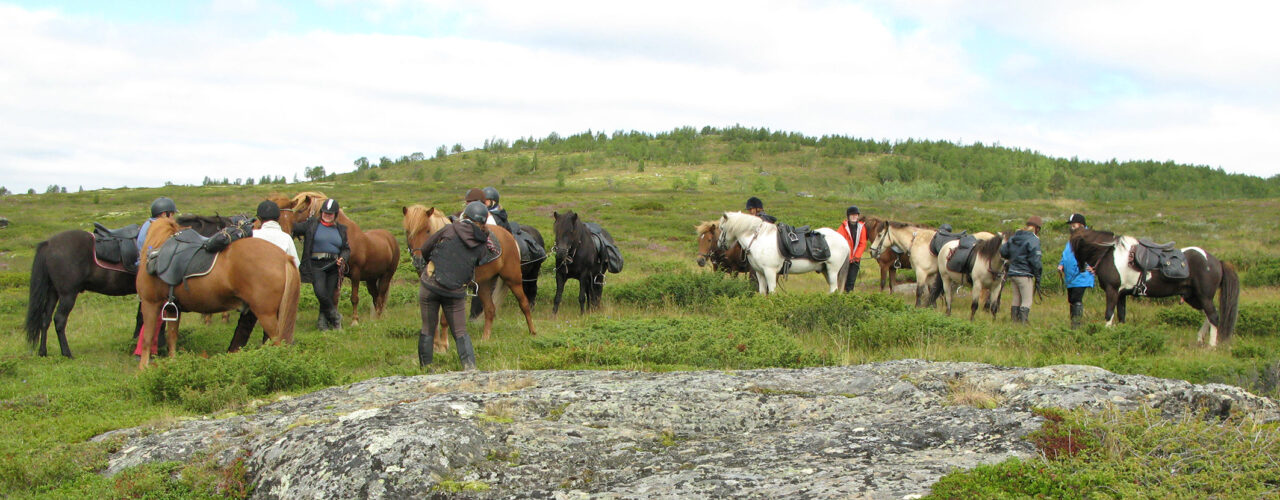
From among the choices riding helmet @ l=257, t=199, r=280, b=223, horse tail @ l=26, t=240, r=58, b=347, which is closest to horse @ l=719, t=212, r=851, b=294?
riding helmet @ l=257, t=199, r=280, b=223

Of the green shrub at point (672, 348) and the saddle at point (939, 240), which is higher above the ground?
the saddle at point (939, 240)

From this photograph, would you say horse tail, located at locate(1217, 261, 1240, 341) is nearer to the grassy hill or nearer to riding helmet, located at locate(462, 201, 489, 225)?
the grassy hill

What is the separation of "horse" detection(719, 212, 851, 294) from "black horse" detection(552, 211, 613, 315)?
2.31 metres

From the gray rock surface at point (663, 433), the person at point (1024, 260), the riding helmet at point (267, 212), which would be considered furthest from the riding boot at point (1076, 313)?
the riding helmet at point (267, 212)

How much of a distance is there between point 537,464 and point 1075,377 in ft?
10.9

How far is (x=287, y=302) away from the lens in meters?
8.46

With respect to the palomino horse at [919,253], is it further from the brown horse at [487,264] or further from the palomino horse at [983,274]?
the brown horse at [487,264]

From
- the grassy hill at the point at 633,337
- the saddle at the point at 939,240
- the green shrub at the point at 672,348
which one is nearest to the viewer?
the grassy hill at the point at 633,337

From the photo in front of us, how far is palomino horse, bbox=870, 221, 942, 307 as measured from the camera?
594 inches

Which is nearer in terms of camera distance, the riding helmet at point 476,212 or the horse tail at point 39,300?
the riding helmet at point 476,212

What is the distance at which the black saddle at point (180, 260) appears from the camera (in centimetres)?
840

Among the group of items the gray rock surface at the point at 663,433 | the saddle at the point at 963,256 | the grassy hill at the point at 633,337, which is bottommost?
the grassy hill at the point at 633,337

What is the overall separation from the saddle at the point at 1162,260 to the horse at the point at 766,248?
4.66 meters

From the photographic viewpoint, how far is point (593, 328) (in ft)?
33.4
